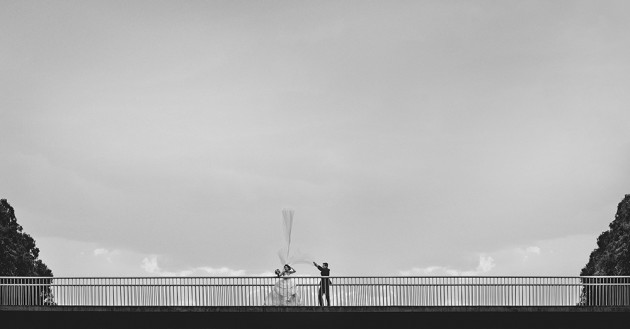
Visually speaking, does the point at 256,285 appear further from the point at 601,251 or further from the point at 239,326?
the point at 601,251

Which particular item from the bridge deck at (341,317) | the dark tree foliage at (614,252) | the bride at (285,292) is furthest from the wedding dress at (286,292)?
the dark tree foliage at (614,252)

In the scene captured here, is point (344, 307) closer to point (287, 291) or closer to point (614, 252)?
point (287, 291)

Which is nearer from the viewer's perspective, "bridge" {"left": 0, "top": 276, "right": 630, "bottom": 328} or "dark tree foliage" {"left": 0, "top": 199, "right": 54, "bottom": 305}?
"bridge" {"left": 0, "top": 276, "right": 630, "bottom": 328}

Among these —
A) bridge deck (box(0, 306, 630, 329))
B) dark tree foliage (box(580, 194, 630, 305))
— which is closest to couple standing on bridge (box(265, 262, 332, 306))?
bridge deck (box(0, 306, 630, 329))

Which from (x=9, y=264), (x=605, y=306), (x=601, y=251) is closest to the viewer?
(x=605, y=306)

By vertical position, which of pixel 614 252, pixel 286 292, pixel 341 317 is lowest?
pixel 341 317

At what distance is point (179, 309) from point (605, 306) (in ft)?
61.2

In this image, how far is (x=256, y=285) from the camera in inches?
2045

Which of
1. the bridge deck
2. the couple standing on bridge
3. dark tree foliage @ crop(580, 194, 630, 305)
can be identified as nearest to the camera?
the bridge deck

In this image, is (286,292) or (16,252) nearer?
(286,292)

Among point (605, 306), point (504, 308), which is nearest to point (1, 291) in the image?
point (504, 308)

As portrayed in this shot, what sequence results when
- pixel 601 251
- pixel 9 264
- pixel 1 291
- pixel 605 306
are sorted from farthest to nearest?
pixel 601 251 → pixel 9 264 → pixel 1 291 → pixel 605 306

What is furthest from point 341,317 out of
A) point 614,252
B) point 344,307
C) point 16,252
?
point 16,252

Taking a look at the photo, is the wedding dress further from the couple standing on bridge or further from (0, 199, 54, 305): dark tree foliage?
(0, 199, 54, 305): dark tree foliage
